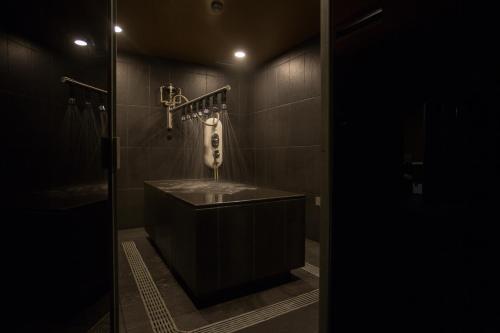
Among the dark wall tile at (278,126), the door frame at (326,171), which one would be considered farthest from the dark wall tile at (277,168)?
the door frame at (326,171)

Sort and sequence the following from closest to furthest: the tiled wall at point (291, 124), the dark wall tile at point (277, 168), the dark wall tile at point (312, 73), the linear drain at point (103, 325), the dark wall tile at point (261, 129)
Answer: the linear drain at point (103, 325)
the dark wall tile at point (312, 73)
the tiled wall at point (291, 124)
the dark wall tile at point (277, 168)
the dark wall tile at point (261, 129)

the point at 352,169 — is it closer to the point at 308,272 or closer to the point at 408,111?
the point at 408,111

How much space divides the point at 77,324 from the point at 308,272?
6.38 feet

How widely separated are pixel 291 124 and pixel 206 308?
2576 mm

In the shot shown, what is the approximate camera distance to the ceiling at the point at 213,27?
262 cm

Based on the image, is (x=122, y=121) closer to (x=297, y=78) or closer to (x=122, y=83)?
(x=122, y=83)

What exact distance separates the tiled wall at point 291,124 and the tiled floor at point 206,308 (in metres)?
1.39

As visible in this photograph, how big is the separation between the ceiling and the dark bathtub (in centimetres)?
183

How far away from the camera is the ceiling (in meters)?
2.62

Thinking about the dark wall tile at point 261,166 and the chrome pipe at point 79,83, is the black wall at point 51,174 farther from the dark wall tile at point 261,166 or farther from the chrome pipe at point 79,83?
the dark wall tile at point 261,166

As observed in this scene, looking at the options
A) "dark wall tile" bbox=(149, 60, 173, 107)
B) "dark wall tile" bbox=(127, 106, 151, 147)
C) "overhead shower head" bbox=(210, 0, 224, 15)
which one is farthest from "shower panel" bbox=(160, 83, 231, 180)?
"overhead shower head" bbox=(210, 0, 224, 15)

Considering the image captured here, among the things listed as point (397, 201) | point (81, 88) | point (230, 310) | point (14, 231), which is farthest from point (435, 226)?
point (230, 310)

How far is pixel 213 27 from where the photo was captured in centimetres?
306

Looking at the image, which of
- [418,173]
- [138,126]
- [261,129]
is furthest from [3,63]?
[261,129]
